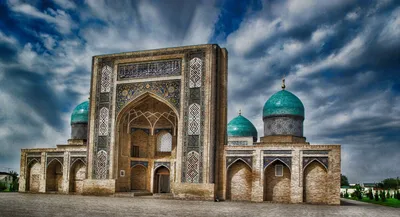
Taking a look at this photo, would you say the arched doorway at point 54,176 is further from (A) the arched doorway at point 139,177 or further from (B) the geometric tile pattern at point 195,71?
(B) the geometric tile pattern at point 195,71

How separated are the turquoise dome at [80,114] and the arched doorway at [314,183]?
39.1 feet

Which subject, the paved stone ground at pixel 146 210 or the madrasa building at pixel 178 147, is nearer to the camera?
the paved stone ground at pixel 146 210

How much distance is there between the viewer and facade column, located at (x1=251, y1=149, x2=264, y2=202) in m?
15.3

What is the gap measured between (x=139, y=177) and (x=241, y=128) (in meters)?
6.95

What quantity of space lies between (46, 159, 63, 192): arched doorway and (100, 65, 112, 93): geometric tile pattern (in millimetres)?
4368

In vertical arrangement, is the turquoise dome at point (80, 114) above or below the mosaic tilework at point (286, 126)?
above

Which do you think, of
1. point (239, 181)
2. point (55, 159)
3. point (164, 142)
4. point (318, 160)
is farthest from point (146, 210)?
point (55, 159)

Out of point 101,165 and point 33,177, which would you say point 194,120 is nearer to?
point 101,165

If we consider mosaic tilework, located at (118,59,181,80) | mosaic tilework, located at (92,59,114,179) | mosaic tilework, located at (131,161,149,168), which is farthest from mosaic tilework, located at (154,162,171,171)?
mosaic tilework, located at (118,59,181,80)

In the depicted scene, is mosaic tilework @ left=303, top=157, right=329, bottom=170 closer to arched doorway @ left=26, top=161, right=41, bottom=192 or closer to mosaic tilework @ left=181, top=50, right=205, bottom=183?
mosaic tilework @ left=181, top=50, right=205, bottom=183

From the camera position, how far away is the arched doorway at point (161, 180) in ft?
61.1

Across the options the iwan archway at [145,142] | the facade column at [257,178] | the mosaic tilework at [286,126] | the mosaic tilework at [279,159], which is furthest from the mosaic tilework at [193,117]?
the mosaic tilework at [286,126]

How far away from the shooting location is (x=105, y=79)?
17.8 meters

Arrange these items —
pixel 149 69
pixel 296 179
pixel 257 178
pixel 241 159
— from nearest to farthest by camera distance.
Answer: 1. pixel 296 179
2. pixel 257 178
3. pixel 241 159
4. pixel 149 69
